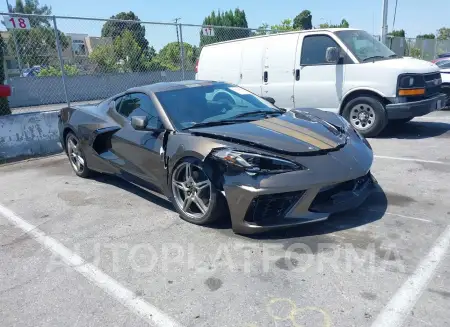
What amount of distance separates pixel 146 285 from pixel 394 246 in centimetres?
188

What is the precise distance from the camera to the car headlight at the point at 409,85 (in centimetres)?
648

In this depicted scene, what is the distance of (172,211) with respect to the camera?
4066 millimetres

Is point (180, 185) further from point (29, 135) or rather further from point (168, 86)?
point (29, 135)

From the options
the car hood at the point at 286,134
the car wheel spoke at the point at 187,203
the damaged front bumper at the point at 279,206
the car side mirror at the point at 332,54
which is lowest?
the car wheel spoke at the point at 187,203

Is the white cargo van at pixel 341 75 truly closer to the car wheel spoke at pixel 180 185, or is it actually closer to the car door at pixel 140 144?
the car door at pixel 140 144

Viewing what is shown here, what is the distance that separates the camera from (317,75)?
7.34 metres

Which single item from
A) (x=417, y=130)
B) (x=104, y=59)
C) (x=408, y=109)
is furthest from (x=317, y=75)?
(x=104, y=59)

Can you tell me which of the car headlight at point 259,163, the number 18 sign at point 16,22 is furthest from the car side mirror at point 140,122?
the number 18 sign at point 16,22

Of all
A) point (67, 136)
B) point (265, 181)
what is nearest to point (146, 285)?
point (265, 181)

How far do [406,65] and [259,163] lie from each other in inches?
186

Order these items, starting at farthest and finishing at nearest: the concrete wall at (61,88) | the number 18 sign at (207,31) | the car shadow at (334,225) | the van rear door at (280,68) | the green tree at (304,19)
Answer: the green tree at (304,19), the concrete wall at (61,88), the number 18 sign at (207,31), the van rear door at (280,68), the car shadow at (334,225)

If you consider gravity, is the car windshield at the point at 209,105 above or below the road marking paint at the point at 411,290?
above

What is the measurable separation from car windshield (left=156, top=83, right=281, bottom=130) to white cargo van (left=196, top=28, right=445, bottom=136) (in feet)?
9.61

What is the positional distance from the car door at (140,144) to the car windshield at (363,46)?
4.33 m
